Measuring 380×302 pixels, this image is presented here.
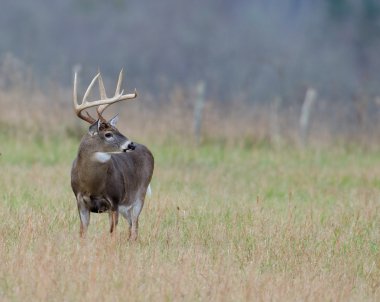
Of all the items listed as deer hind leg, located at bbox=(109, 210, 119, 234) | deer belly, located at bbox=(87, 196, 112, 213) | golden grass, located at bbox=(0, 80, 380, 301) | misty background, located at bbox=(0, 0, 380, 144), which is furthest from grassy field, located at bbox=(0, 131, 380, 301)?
misty background, located at bbox=(0, 0, 380, 144)

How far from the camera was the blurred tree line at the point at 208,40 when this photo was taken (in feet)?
136

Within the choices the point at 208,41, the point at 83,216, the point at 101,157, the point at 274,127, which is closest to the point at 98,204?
the point at 83,216

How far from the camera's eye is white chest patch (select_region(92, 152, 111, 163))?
32.8 feet

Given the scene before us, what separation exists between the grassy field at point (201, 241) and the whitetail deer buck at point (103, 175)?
0.72ft

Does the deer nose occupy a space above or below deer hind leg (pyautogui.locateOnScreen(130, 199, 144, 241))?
above

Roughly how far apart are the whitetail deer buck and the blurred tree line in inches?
1099

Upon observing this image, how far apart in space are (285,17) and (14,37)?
11149 millimetres

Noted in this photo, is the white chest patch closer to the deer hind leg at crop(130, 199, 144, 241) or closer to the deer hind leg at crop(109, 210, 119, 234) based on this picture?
the deer hind leg at crop(109, 210, 119, 234)

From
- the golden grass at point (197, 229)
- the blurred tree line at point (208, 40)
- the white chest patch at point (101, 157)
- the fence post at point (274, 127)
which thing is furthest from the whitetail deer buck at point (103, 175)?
the blurred tree line at point (208, 40)

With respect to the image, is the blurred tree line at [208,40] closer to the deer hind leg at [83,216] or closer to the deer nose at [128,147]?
the deer nose at [128,147]

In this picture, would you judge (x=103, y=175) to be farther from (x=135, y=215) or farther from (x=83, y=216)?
(x=135, y=215)

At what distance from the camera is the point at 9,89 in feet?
68.4

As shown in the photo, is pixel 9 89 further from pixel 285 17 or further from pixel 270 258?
pixel 285 17

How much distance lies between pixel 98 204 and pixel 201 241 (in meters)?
0.93
